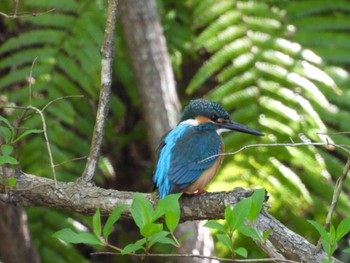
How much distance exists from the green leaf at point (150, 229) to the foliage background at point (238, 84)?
7.50ft

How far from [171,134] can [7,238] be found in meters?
1.19

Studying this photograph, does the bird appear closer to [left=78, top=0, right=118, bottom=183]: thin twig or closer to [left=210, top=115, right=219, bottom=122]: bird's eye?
[left=210, top=115, right=219, bottom=122]: bird's eye

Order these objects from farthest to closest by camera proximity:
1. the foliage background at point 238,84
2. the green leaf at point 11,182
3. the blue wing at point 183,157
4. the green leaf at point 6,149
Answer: the foliage background at point 238,84
the blue wing at point 183,157
the green leaf at point 11,182
the green leaf at point 6,149

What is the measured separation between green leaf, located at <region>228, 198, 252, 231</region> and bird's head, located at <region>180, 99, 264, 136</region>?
48.6 inches

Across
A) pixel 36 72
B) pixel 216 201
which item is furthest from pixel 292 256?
pixel 36 72

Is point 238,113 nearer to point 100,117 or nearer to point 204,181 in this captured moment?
point 204,181

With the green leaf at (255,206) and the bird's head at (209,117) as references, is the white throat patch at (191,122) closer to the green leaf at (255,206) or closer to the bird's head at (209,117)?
the bird's head at (209,117)

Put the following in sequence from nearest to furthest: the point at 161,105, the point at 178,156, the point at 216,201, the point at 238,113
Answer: the point at 216,201
the point at 178,156
the point at 161,105
the point at 238,113

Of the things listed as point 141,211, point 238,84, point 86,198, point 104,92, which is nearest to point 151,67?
point 238,84

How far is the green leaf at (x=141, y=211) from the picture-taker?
5.62 ft

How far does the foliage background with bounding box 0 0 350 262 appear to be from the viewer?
158 inches

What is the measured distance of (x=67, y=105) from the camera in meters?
4.06

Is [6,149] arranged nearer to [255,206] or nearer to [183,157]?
[255,206]

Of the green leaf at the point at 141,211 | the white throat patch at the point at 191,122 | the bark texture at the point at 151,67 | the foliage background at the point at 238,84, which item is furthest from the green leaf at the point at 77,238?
the foliage background at the point at 238,84
